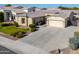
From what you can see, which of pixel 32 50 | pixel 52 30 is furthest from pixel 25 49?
pixel 52 30

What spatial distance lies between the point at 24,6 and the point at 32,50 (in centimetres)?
129

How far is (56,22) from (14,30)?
49.2 inches

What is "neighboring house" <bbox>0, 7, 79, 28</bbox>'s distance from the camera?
10828 millimetres

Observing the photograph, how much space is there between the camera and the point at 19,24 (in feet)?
36.0

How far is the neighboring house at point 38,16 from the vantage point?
1083 cm

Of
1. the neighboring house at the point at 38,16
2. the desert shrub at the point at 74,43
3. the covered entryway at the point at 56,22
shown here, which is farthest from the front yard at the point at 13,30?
the desert shrub at the point at 74,43

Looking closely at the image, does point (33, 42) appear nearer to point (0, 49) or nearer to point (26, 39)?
point (26, 39)

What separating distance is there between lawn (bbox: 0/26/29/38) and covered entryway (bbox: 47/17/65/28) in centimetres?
69

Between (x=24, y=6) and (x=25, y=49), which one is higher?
(x=24, y=6)

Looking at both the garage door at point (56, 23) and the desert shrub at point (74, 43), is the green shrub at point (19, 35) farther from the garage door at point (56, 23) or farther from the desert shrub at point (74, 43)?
the desert shrub at point (74, 43)

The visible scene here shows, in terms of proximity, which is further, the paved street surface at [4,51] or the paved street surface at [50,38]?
the paved street surface at [4,51]

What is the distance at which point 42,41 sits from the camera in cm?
1083

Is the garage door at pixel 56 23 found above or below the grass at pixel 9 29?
above

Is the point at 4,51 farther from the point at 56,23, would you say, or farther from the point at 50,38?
the point at 56,23
